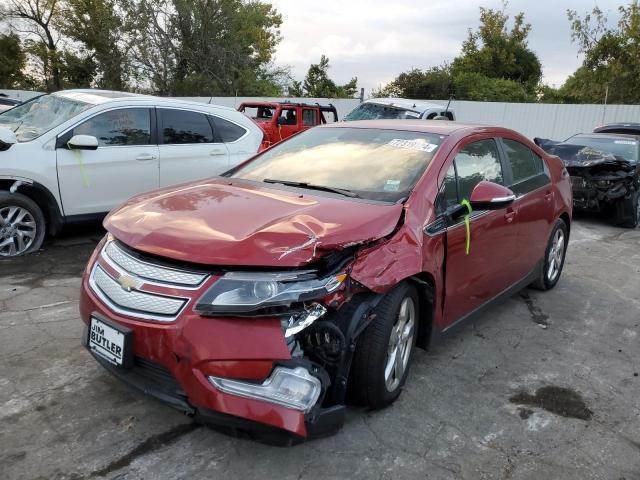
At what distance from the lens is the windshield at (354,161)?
11.3ft

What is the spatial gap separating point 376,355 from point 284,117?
11.6 meters

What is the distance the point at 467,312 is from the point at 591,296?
7.81ft

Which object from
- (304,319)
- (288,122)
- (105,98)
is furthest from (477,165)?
(288,122)

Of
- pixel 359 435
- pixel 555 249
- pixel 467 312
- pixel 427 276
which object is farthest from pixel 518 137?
pixel 359 435

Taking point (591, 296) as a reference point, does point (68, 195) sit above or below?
above

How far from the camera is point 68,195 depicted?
582 centimetres

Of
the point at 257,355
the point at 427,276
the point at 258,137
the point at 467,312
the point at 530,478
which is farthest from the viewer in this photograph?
the point at 258,137

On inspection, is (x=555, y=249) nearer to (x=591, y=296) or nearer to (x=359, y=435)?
(x=591, y=296)

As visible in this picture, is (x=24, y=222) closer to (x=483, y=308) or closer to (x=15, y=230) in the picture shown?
(x=15, y=230)

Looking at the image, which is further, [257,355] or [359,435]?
[359,435]

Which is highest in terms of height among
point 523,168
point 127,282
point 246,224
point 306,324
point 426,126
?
point 426,126

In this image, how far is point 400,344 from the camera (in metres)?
3.17

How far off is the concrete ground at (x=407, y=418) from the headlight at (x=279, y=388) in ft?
1.37

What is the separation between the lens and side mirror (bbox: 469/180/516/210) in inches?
136
